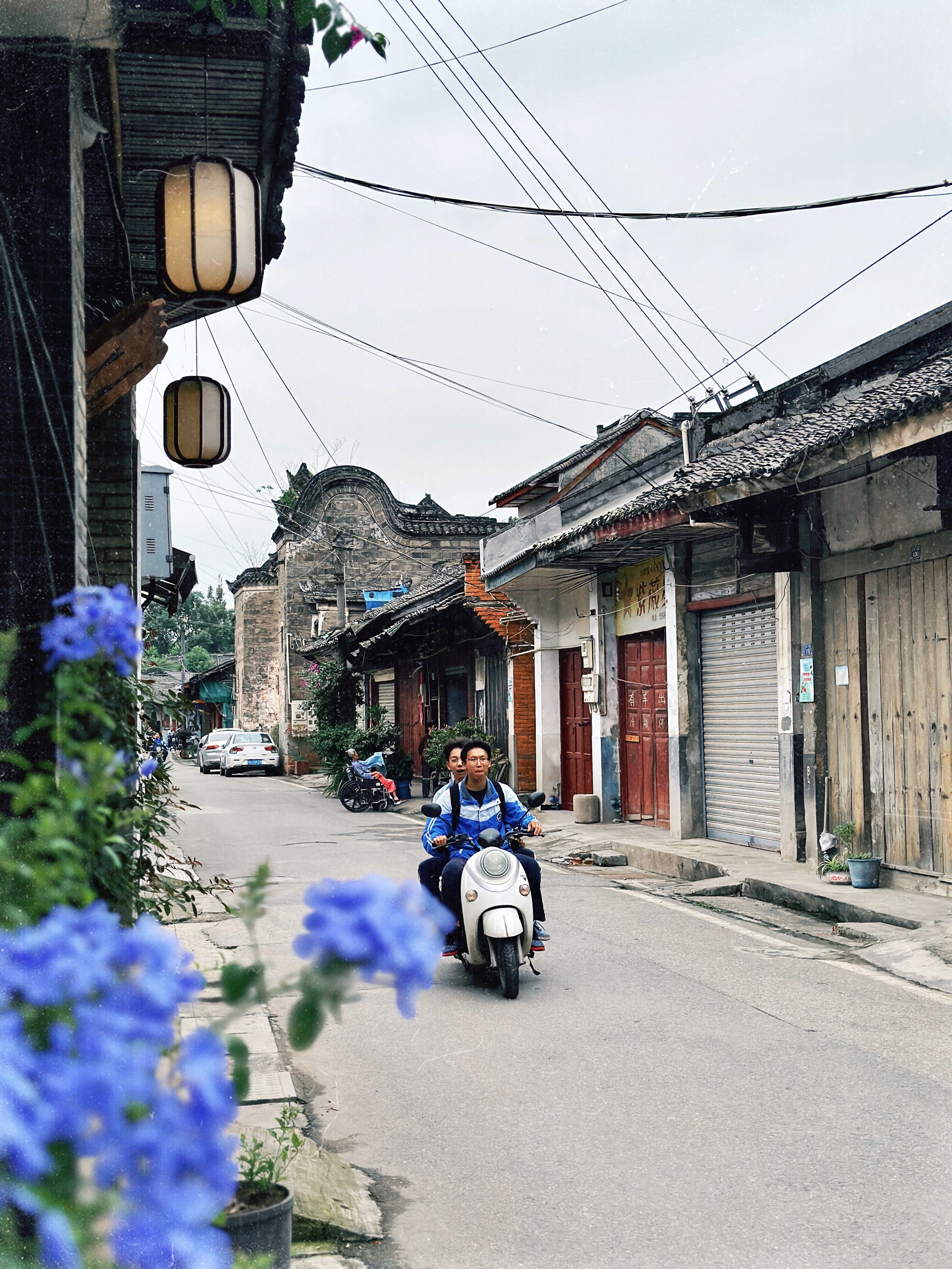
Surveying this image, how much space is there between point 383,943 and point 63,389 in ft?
8.68

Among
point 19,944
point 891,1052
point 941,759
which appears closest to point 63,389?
point 19,944

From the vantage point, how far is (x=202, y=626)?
8269 centimetres

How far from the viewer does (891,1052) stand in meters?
5.66

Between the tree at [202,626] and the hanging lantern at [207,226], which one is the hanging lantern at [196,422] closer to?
the hanging lantern at [207,226]

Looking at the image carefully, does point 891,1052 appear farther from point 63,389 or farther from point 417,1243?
point 63,389

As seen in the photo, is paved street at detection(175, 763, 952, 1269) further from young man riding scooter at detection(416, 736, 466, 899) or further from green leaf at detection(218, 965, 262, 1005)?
green leaf at detection(218, 965, 262, 1005)

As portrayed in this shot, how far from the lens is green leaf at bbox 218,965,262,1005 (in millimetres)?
1151

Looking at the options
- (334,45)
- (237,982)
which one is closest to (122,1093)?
(237,982)

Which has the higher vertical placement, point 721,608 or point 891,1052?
point 721,608

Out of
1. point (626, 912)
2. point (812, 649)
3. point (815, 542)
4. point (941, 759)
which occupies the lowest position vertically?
point (626, 912)

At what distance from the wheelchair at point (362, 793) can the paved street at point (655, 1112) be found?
1404 cm

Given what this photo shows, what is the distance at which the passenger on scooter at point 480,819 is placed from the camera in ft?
24.5

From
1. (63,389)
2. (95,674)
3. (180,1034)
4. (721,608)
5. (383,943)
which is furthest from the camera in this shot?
(721,608)

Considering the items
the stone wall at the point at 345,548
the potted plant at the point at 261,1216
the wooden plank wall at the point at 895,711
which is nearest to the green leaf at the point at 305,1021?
the potted plant at the point at 261,1216
